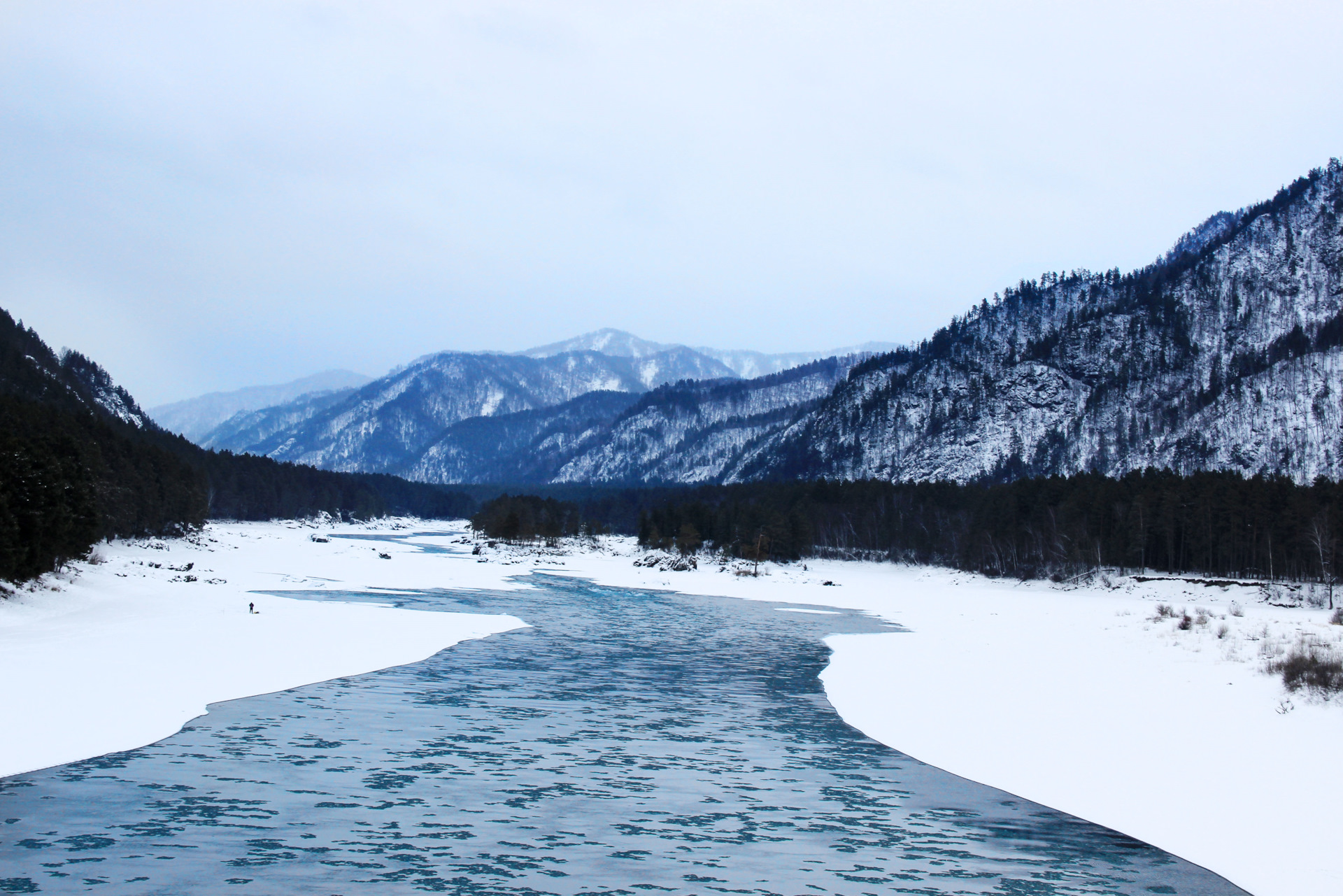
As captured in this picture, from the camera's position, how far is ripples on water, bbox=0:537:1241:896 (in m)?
12.2

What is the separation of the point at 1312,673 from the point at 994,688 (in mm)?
8558

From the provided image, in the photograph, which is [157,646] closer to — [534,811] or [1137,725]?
[534,811]

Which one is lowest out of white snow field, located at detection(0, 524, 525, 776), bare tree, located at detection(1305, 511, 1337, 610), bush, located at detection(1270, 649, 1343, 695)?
white snow field, located at detection(0, 524, 525, 776)

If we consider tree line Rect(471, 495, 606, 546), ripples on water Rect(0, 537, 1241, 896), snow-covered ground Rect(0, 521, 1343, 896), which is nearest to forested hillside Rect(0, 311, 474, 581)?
snow-covered ground Rect(0, 521, 1343, 896)

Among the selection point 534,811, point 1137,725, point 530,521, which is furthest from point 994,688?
point 530,521

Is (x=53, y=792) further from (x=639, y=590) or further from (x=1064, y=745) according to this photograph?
(x=639, y=590)

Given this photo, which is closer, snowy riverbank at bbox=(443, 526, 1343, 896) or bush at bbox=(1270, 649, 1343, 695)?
snowy riverbank at bbox=(443, 526, 1343, 896)

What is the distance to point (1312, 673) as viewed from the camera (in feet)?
76.9

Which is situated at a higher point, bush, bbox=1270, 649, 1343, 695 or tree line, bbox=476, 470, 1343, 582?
tree line, bbox=476, 470, 1343, 582

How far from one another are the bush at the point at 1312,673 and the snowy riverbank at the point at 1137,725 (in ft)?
1.56

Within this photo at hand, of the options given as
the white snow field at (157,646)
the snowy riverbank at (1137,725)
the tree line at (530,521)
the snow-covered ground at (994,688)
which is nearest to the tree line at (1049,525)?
the tree line at (530,521)

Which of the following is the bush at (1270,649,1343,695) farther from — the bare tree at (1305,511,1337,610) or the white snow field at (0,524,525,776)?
the bare tree at (1305,511,1337,610)

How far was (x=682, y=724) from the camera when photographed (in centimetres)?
2339

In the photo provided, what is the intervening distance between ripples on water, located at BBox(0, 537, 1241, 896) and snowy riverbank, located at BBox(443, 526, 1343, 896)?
3.44 feet
